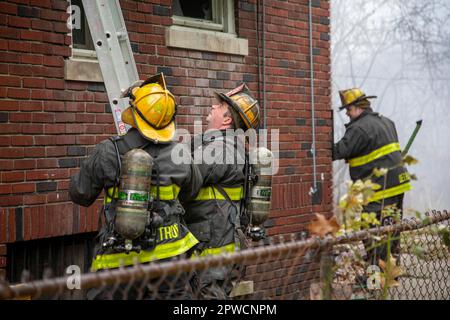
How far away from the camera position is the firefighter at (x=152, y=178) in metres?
4.08

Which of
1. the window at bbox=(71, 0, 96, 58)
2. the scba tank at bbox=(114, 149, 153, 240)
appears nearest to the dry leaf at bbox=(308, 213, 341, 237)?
the scba tank at bbox=(114, 149, 153, 240)

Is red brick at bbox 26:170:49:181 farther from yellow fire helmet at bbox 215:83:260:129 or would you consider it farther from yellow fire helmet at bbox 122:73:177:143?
yellow fire helmet at bbox 215:83:260:129

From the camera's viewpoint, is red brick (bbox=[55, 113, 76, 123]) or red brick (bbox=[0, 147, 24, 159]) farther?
red brick (bbox=[55, 113, 76, 123])

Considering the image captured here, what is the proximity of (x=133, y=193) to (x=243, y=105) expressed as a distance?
5.68 feet

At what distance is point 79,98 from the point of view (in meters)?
5.43

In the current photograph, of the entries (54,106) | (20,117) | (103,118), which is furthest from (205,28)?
(20,117)

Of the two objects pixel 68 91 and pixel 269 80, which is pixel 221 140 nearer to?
pixel 68 91

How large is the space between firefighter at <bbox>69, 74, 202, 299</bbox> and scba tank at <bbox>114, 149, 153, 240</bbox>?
0.71 feet

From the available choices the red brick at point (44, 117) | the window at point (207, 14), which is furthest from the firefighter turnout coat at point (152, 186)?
the window at point (207, 14)

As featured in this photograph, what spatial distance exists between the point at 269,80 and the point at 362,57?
26.0 feet

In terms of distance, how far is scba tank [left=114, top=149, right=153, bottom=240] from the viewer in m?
3.79

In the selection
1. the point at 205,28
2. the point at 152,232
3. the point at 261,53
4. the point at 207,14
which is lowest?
the point at 152,232

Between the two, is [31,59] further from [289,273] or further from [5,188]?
[289,273]

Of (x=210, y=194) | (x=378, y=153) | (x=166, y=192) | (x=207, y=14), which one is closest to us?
(x=166, y=192)
